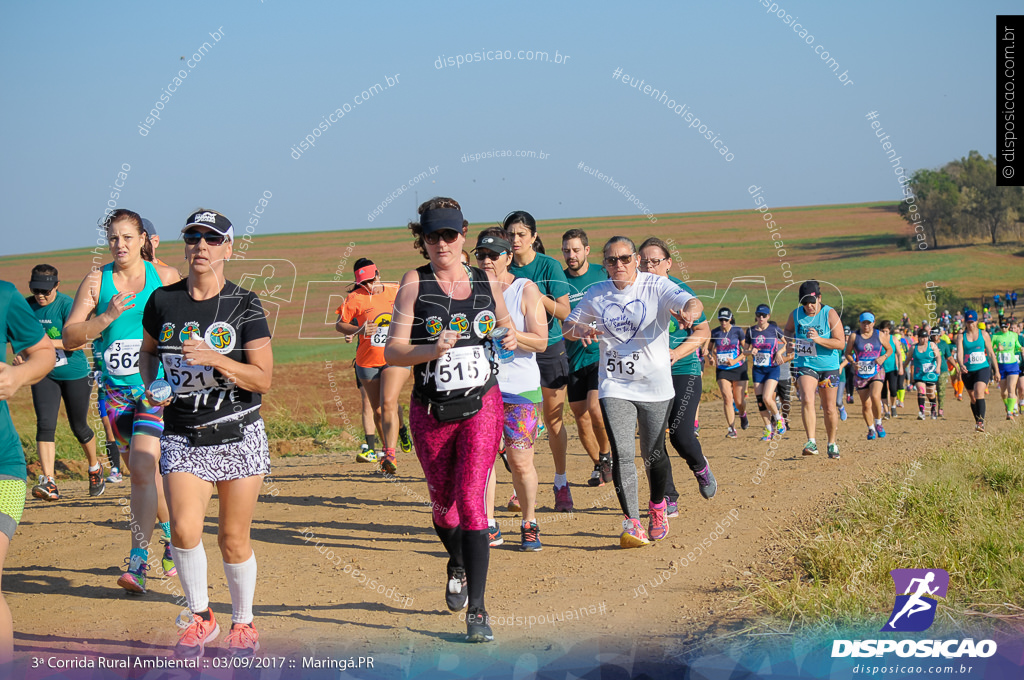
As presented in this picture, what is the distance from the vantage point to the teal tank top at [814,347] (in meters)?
10.1

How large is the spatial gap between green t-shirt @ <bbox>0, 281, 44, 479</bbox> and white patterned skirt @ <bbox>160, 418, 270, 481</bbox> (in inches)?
25.8

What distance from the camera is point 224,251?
4.31 m

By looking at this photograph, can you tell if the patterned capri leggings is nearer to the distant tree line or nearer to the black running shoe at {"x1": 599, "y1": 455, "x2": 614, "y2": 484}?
the black running shoe at {"x1": 599, "y1": 455, "x2": 614, "y2": 484}

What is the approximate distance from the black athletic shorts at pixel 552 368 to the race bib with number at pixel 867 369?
7.24 m

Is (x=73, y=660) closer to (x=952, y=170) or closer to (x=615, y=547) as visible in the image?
(x=615, y=547)

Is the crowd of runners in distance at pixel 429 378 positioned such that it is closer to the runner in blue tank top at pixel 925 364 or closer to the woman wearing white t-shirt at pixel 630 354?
the woman wearing white t-shirt at pixel 630 354

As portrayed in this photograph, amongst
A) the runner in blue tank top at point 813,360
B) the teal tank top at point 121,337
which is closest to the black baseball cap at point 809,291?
the runner in blue tank top at point 813,360

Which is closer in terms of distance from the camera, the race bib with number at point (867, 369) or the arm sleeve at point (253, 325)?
the arm sleeve at point (253, 325)

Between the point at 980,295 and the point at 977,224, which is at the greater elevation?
the point at 977,224

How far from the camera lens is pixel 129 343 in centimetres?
527

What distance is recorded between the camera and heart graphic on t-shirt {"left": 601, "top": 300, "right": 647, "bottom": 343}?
6117 millimetres

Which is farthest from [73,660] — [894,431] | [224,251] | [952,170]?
[952,170]

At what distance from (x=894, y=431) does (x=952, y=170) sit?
166ft

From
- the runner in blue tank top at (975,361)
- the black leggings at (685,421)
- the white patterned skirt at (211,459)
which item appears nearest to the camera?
the white patterned skirt at (211,459)
